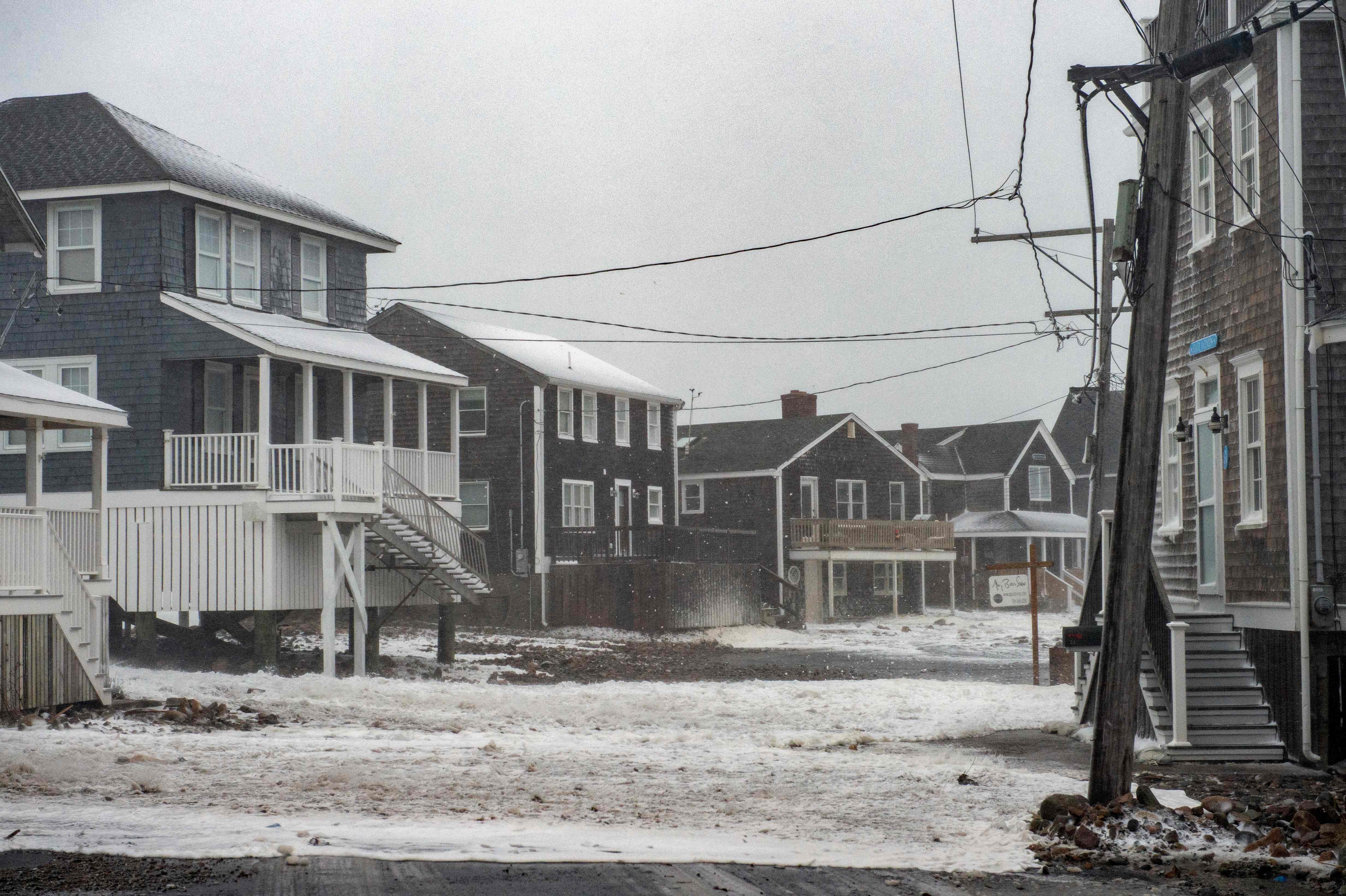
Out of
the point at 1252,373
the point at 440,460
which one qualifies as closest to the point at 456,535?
the point at 440,460

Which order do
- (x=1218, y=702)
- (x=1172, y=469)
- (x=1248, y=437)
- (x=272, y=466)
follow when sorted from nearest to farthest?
(x=1218, y=702) < (x=1248, y=437) < (x=1172, y=469) < (x=272, y=466)

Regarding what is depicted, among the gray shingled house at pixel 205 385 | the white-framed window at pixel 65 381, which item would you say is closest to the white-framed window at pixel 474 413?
the gray shingled house at pixel 205 385

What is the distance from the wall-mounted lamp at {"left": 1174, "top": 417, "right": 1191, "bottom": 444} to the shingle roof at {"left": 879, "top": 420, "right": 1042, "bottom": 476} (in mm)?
40441

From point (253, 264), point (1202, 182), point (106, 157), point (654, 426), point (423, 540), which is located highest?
point (106, 157)

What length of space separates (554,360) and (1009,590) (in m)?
22.5

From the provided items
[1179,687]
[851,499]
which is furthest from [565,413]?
[1179,687]

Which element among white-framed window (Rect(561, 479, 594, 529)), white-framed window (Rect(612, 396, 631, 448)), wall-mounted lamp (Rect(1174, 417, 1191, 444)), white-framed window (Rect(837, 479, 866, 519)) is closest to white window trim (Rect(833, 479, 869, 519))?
white-framed window (Rect(837, 479, 866, 519))

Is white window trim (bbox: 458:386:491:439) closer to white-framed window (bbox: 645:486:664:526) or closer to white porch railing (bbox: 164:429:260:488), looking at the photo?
white-framed window (bbox: 645:486:664:526)

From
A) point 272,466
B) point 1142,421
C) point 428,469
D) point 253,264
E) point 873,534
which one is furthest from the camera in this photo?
point 873,534

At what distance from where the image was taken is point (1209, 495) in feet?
62.8

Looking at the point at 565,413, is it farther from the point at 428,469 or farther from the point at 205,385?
the point at 205,385

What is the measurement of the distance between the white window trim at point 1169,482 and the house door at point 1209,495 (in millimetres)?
716

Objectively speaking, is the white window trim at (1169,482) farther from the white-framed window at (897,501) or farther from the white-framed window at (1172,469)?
the white-framed window at (897,501)

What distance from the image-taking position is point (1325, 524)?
1574 cm
